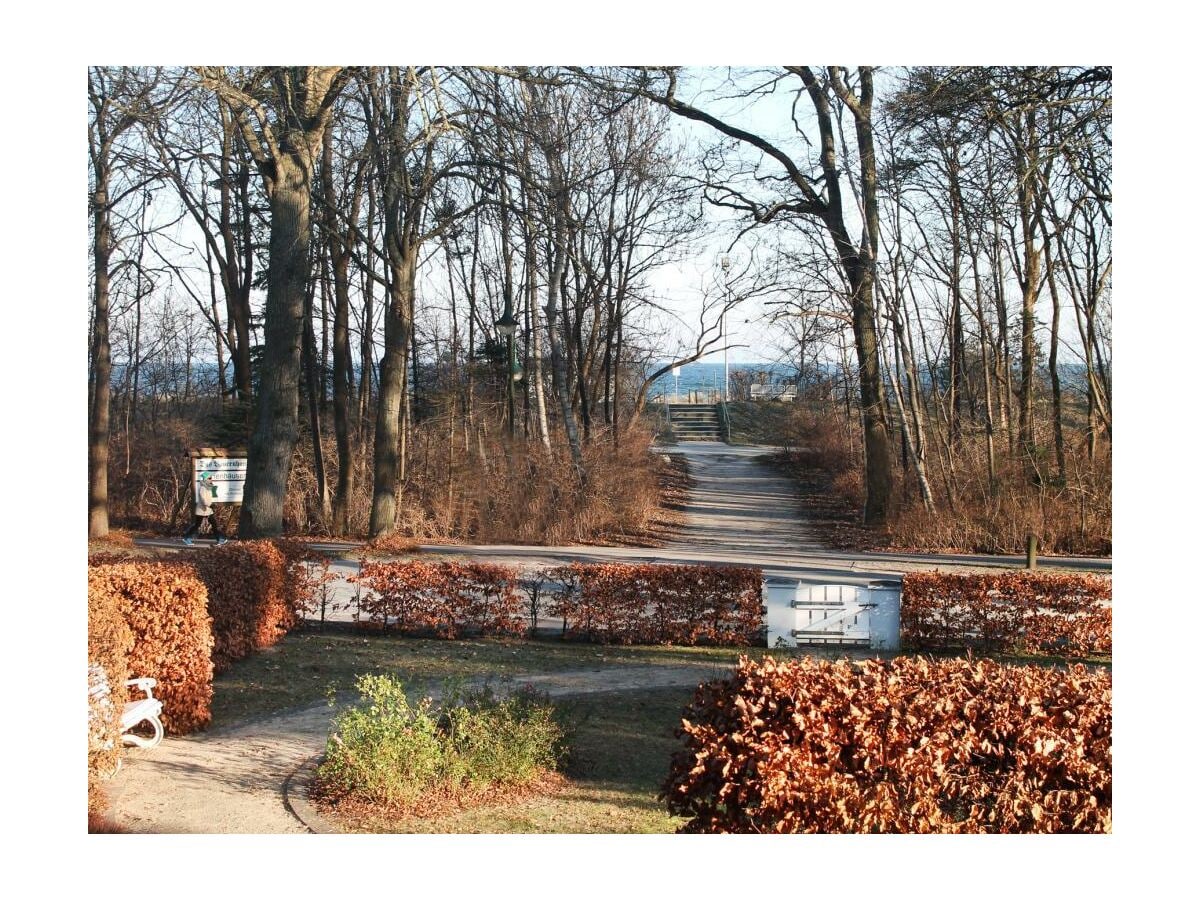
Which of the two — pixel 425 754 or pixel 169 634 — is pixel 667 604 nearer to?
pixel 169 634

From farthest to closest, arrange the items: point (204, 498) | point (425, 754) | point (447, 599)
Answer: point (204, 498)
point (447, 599)
point (425, 754)

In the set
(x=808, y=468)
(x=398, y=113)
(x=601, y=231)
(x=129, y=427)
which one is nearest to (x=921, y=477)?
(x=601, y=231)

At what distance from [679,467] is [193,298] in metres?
12.5

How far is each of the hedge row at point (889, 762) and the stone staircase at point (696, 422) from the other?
1287 inches

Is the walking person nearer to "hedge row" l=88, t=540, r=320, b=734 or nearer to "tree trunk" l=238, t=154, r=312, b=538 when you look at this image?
"tree trunk" l=238, t=154, r=312, b=538

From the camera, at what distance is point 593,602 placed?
34.7 feet

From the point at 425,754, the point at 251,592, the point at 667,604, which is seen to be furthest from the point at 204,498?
the point at 425,754

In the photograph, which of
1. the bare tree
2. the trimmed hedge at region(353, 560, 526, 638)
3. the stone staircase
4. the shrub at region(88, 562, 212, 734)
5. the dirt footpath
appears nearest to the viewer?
the dirt footpath

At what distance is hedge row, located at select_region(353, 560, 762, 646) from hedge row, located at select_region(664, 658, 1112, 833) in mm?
5748

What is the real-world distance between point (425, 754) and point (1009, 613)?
626 cm

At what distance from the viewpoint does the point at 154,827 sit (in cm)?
546

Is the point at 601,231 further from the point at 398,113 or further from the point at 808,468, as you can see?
the point at 808,468

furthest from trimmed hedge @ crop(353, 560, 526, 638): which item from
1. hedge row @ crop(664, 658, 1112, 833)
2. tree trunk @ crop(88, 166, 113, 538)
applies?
tree trunk @ crop(88, 166, 113, 538)

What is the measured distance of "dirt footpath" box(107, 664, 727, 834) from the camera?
18.1ft
